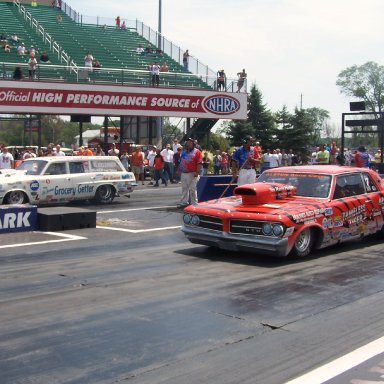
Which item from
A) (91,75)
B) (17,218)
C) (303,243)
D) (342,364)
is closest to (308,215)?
(303,243)

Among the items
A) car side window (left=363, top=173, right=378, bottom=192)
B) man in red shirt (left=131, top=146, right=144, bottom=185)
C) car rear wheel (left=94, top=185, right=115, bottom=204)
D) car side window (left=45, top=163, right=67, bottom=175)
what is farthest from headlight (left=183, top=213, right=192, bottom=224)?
man in red shirt (left=131, top=146, right=144, bottom=185)

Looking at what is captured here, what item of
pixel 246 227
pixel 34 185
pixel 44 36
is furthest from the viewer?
pixel 44 36

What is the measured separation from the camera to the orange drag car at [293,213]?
8.21m

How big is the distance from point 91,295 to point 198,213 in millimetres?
2779

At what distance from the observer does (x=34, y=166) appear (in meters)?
15.0

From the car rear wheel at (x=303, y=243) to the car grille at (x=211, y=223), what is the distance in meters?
1.10

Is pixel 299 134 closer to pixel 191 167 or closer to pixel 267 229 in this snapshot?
pixel 191 167

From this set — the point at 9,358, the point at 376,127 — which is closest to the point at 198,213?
the point at 9,358

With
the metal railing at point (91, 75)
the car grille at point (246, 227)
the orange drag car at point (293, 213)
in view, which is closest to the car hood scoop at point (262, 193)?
the orange drag car at point (293, 213)

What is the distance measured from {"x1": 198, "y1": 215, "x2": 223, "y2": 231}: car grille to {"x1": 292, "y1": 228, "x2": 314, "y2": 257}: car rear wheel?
3.60 feet

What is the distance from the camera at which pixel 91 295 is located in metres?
6.60

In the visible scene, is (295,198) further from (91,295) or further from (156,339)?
(156,339)

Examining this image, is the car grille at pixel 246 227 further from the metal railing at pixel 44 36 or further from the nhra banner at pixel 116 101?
the metal railing at pixel 44 36

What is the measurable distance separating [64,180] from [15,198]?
4.61 feet
